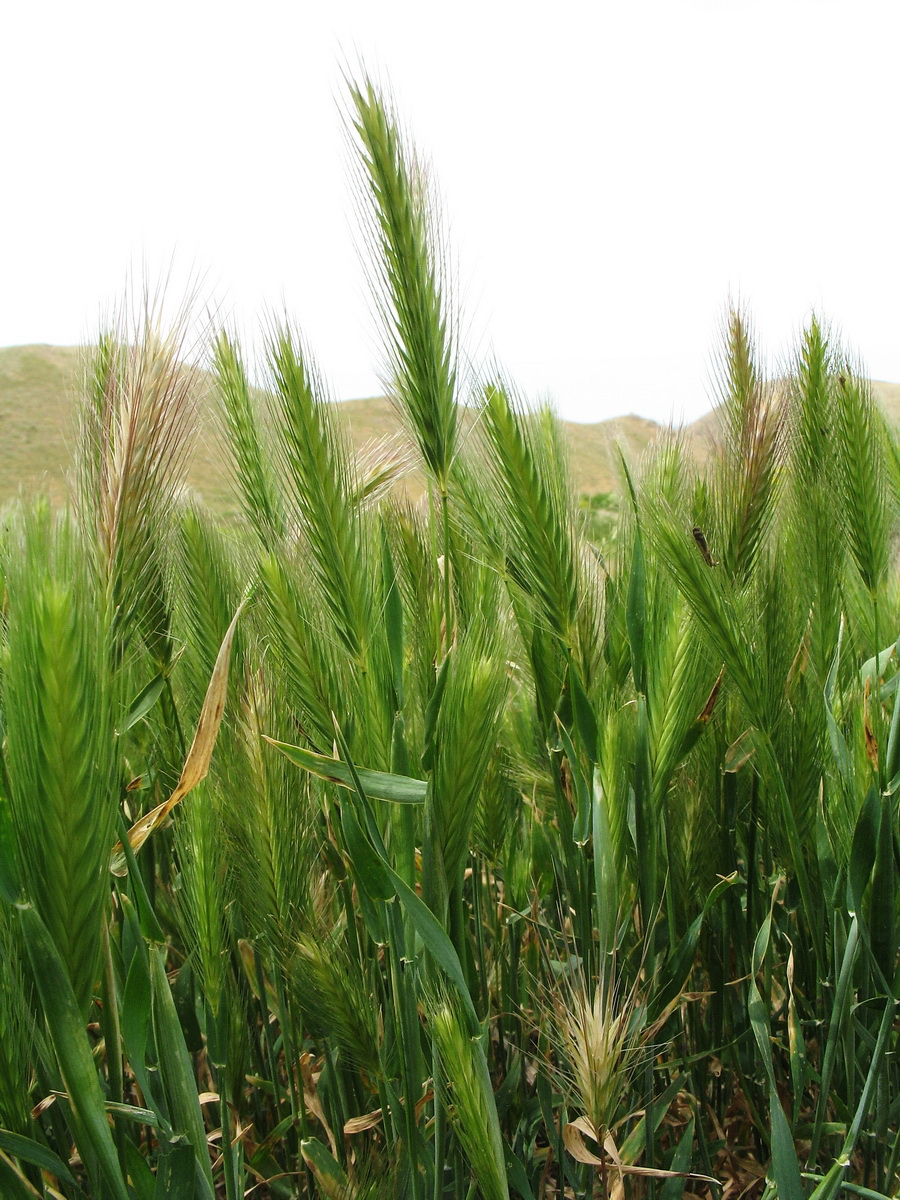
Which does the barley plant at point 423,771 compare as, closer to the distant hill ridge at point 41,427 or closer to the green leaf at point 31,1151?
the green leaf at point 31,1151

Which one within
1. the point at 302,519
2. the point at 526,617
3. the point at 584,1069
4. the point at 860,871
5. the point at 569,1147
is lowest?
the point at 569,1147

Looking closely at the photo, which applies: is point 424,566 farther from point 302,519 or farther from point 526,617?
point 302,519

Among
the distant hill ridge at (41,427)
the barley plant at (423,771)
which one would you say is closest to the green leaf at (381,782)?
the barley plant at (423,771)

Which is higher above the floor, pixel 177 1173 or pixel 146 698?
pixel 146 698

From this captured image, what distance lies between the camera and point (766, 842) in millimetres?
1338

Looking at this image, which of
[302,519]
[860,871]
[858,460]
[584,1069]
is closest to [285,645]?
[302,519]

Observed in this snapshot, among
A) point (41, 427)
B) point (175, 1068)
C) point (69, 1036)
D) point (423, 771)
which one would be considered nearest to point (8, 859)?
point (69, 1036)

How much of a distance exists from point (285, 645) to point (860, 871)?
0.62 metres

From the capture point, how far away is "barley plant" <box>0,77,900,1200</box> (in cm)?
74

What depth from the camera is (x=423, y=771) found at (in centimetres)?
85

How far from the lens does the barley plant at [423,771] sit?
740 mm

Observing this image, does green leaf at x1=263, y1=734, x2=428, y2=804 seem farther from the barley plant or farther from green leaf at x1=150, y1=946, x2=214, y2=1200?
green leaf at x1=150, y1=946, x2=214, y2=1200

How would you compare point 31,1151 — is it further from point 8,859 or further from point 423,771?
point 423,771

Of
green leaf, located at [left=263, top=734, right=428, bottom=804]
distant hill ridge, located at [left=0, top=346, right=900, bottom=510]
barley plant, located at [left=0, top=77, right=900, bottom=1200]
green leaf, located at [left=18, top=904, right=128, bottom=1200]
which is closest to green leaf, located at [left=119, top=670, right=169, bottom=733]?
barley plant, located at [left=0, top=77, right=900, bottom=1200]
